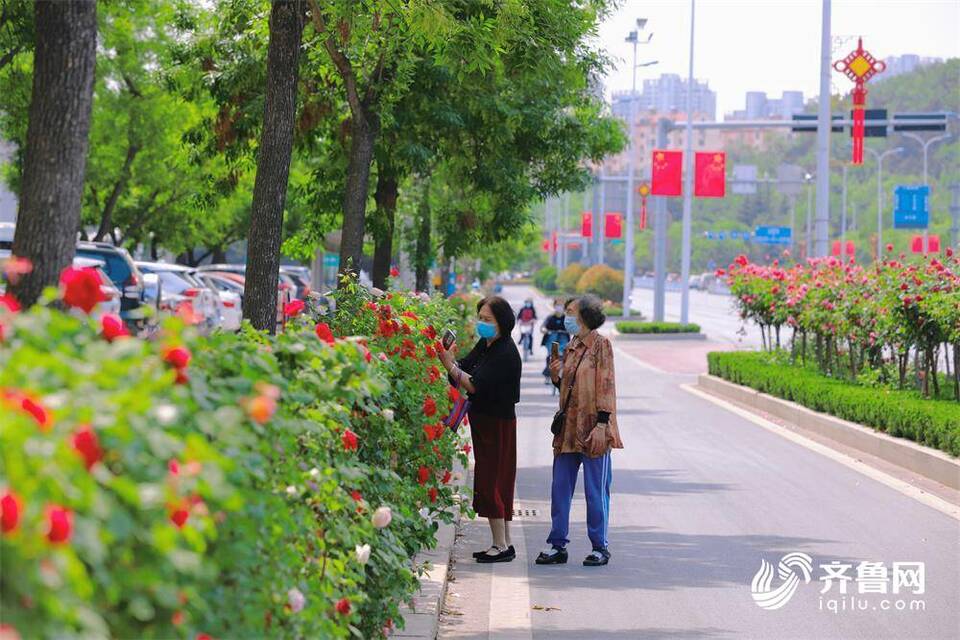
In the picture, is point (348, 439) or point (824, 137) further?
point (824, 137)

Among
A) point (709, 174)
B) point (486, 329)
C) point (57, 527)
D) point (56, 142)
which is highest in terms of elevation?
point (709, 174)

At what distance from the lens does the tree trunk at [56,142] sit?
5.67 m

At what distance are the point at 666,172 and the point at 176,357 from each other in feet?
131

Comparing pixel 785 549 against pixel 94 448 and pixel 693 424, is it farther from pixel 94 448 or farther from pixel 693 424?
pixel 693 424

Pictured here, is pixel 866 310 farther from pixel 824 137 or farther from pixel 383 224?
→ pixel 824 137

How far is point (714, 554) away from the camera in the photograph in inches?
411

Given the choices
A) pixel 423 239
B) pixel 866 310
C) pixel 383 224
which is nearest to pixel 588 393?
pixel 383 224

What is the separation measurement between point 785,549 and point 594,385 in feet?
5.91

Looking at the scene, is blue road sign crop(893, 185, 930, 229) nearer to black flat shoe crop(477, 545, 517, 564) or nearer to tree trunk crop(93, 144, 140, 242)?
tree trunk crop(93, 144, 140, 242)

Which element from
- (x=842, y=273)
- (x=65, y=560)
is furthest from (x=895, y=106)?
(x=65, y=560)

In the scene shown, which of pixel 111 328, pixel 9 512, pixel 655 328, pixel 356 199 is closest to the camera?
pixel 9 512

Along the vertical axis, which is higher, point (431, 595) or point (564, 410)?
point (564, 410)

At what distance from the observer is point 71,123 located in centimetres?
576

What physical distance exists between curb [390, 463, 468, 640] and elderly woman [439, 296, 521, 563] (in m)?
0.41
